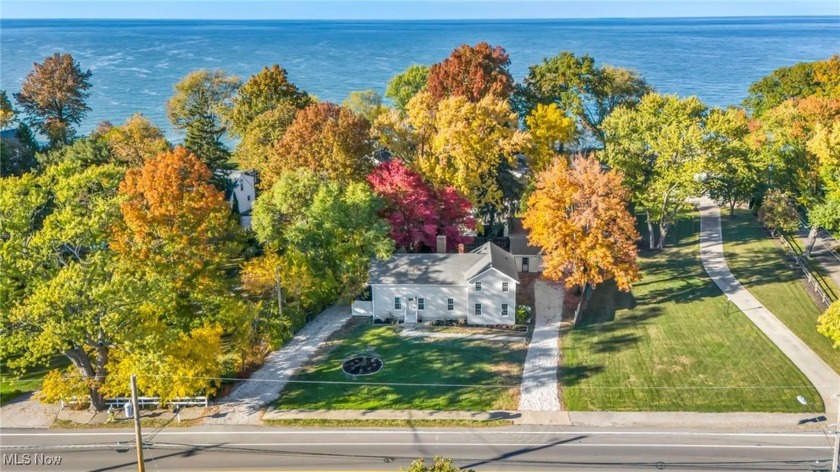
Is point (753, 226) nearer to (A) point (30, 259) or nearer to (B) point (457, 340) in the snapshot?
(B) point (457, 340)

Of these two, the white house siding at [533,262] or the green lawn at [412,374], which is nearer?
the green lawn at [412,374]

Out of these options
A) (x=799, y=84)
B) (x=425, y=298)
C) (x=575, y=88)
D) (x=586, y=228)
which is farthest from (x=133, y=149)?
(x=799, y=84)

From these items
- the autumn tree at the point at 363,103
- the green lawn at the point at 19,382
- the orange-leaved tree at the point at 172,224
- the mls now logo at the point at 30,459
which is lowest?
the mls now logo at the point at 30,459

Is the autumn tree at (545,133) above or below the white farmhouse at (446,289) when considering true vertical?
above

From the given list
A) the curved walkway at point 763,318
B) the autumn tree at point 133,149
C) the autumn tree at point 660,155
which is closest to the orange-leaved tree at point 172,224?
the autumn tree at point 133,149

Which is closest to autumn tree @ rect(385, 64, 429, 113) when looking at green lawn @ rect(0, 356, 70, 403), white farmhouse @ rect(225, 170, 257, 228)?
white farmhouse @ rect(225, 170, 257, 228)

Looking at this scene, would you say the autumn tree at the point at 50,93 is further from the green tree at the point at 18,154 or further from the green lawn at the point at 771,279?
the green lawn at the point at 771,279
